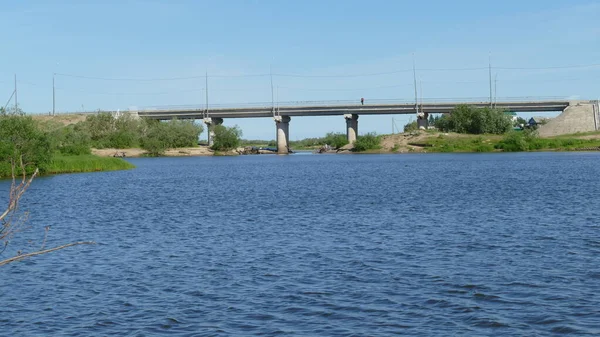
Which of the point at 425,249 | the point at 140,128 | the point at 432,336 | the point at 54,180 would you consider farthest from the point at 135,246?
the point at 140,128

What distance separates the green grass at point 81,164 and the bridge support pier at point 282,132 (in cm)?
7997

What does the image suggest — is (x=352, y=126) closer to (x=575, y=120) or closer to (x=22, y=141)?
(x=575, y=120)

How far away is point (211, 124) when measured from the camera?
602 ft

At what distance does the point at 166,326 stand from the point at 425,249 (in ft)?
38.9

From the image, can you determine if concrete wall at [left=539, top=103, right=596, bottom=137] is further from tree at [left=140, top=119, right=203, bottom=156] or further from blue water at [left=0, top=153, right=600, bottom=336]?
blue water at [left=0, top=153, right=600, bottom=336]

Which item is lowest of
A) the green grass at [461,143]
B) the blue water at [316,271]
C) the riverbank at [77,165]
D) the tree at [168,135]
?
the blue water at [316,271]

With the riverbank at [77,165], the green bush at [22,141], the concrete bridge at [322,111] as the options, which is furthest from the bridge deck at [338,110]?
the green bush at [22,141]

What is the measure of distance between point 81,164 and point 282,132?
305ft

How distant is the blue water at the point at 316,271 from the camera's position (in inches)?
652

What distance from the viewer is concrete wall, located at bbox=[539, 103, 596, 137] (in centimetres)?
15325

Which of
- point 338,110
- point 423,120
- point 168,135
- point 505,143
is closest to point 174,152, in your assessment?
point 168,135

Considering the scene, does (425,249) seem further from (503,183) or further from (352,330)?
(503,183)

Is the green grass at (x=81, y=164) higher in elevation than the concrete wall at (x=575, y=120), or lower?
lower

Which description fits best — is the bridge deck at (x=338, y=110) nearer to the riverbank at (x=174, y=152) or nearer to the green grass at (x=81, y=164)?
the riverbank at (x=174, y=152)
